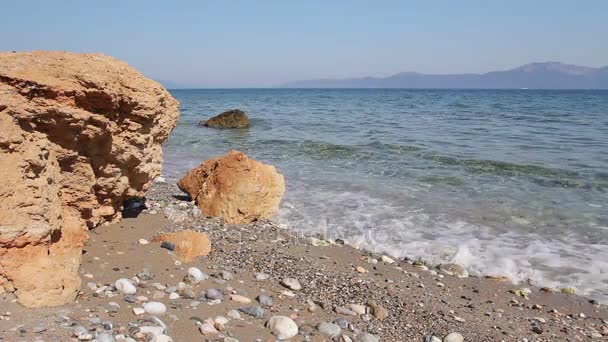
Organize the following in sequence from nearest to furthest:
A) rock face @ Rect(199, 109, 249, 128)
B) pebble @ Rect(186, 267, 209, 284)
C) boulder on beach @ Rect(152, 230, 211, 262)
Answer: pebble @ Rect(186, 267, 209, 284), boulder on beach @ Rect(152, 230, 211, 262), rock face @ Rect(199, 109, 249, 128)

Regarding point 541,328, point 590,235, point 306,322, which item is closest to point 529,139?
point 590,235

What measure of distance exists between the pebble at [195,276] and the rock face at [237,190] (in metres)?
2.35

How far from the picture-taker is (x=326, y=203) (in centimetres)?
835

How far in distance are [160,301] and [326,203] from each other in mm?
4863

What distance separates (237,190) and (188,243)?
1.97 m

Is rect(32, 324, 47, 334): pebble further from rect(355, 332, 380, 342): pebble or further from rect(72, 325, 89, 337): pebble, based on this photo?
rect(355, 332, 380, 342): pebble

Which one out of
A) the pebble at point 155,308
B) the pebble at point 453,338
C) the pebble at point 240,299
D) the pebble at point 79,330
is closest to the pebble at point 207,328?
the pebble at point 155,308

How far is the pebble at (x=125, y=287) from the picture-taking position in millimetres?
3748

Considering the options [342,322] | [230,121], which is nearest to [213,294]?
[342,322]

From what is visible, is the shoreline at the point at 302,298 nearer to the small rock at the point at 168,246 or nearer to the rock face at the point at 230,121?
the small rock at the point at 168,246

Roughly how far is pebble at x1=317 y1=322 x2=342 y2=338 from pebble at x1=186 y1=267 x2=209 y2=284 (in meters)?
1.22

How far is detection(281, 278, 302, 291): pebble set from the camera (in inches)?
180

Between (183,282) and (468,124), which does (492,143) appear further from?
(183,282)

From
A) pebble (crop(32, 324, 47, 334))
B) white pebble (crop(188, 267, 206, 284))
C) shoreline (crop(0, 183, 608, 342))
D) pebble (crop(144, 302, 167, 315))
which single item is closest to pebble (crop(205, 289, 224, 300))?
shoreline (crop(0, 183, 608, 342))
